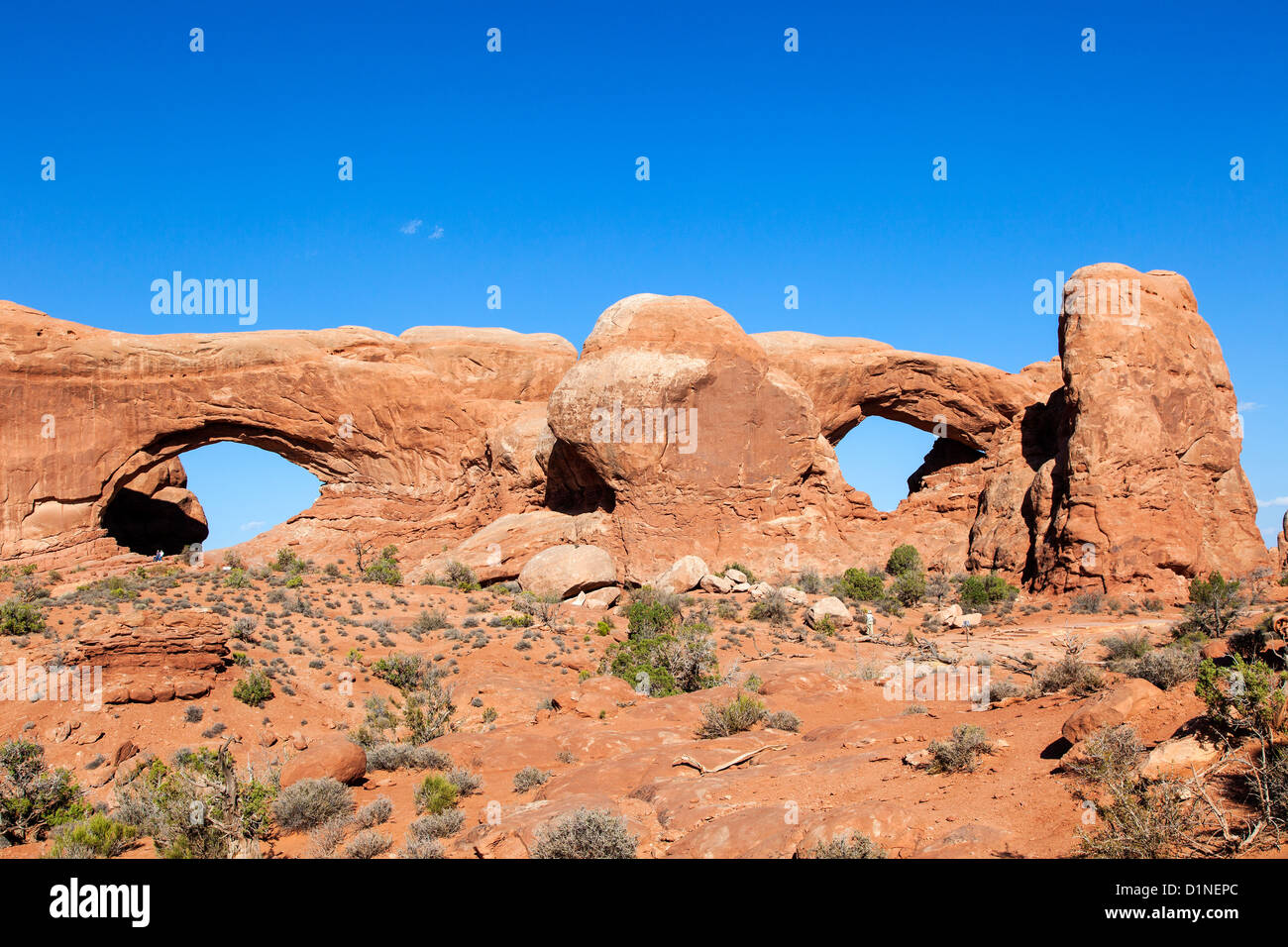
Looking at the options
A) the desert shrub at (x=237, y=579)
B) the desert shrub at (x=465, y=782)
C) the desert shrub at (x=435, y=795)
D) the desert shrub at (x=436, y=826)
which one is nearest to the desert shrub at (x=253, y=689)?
the desert shrub at (x=465, y=782)

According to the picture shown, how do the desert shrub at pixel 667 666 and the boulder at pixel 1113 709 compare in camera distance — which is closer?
the boulder at pixel 1113 709

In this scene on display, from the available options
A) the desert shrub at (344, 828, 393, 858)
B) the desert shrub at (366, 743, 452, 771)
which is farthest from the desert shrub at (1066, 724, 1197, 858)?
the desert shrub at (366, 743, 452, 771)

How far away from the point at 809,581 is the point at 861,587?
1.64 metres

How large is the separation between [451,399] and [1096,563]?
2189 cm

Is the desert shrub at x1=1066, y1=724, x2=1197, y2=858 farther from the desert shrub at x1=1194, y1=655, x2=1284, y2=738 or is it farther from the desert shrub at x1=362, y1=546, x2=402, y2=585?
the desert shrub at x1=362, y1=546, x2=402, y2=585

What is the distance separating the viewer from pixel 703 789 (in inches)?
328

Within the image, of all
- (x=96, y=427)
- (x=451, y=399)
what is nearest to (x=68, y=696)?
(x=96, y=427)

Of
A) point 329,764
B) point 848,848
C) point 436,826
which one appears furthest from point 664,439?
point 848,848

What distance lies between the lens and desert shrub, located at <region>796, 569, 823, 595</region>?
24.6 m

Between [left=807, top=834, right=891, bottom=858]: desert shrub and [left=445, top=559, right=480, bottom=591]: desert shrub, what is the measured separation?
65.0ft

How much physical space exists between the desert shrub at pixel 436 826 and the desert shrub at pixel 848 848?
3929 mm

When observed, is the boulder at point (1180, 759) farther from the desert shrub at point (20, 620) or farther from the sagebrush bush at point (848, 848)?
the desert shrub at point (20, 620)

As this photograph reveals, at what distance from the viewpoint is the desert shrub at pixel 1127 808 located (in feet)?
16.4
